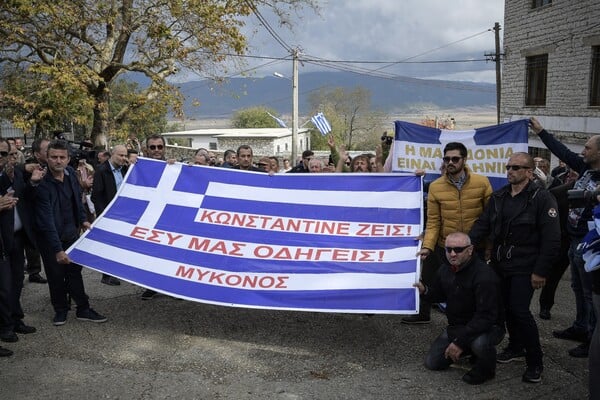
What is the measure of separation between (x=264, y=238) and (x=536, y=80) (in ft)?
55.8

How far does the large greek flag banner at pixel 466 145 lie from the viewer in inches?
237

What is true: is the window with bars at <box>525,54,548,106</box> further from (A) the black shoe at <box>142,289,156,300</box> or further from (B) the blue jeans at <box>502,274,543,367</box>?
(A) the black shoe at <box>142,289,156,300</box>

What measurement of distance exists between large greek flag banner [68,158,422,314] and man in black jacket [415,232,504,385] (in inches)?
16.0

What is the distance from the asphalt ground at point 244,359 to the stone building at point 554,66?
1251 centimetres

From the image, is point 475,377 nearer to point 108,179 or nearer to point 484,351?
point 484,351

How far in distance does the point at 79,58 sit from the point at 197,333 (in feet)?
46.2

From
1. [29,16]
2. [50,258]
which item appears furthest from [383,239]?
[29,16]

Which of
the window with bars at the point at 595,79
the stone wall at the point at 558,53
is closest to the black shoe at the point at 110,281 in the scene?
the stone wall at the point at 558,53

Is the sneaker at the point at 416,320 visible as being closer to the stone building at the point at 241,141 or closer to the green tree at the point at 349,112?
the stone building at the point at 241,141

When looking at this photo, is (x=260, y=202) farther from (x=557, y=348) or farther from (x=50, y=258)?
(x=557, y=348)

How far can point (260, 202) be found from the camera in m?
5.77

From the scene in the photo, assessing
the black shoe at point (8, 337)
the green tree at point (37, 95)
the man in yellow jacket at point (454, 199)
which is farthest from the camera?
the green tree at point (37, 95)

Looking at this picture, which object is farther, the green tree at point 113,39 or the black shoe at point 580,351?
the green tree at point 113,39

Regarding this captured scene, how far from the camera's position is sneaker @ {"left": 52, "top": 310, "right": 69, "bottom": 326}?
574 centimetres
